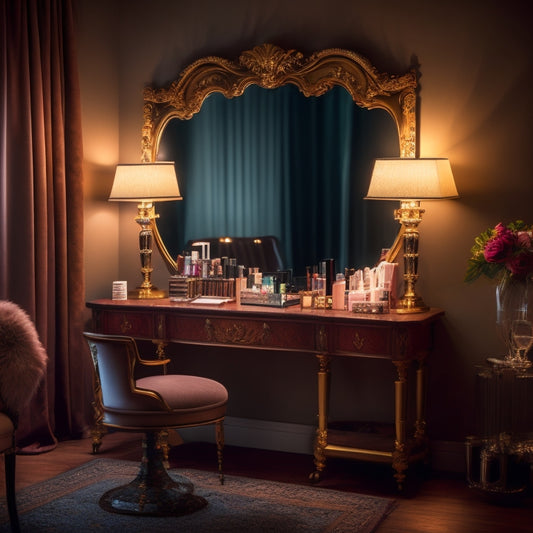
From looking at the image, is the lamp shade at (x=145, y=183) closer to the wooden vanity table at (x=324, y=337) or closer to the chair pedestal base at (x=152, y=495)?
the wooden vanity table at (x=324, y=337)

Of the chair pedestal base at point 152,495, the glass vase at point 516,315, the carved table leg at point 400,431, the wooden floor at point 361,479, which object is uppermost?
the glass vase at point 516,315

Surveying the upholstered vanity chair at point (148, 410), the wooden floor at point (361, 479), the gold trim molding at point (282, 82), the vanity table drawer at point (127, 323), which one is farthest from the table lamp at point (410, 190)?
the vanity table drawer at point (127, 323)

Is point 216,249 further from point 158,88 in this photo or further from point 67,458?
point 67,458

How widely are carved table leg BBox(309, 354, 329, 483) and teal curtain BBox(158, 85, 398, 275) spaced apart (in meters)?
0.60

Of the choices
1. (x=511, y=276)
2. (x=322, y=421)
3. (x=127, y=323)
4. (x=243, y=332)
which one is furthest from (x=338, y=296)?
(x=127, y=323)

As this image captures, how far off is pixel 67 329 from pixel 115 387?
117 centimetres

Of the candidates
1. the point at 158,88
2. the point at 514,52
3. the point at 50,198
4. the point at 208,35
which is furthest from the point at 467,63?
the point at 50,198

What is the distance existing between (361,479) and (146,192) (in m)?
1.74

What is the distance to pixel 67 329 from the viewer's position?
4410 millimetres

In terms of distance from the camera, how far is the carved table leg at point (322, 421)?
3842mm

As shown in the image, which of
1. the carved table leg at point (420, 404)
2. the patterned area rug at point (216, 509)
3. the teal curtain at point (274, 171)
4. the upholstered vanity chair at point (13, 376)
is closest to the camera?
the upholstered vanity chair at point (13, 376)

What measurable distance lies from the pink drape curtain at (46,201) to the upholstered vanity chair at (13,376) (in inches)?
36.7

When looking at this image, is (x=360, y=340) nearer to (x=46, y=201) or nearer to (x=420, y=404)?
(x=420, y=404)

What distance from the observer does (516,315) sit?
11.9 ft
